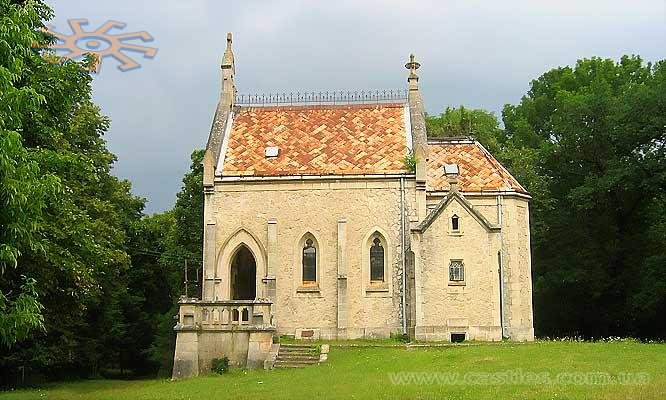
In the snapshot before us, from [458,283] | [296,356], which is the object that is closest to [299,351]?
[296,356]

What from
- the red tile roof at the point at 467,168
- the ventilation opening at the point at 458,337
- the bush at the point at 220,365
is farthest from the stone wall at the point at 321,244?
the bush at the point at 220,365

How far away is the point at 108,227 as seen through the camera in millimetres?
32969

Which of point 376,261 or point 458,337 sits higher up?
point 376,261

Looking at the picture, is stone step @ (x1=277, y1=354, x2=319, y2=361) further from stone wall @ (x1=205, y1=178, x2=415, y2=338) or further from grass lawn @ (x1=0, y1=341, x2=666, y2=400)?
stone wall @ (x1=205, y1=178, x2=415, y2=338)

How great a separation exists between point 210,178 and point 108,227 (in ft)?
15.9

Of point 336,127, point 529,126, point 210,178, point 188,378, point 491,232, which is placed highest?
point 529,126

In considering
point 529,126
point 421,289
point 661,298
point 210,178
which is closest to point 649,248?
point 661,298

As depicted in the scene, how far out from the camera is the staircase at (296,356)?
26406mm

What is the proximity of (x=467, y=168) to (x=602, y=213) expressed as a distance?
13.9 metres

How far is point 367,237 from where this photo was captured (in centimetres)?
3353

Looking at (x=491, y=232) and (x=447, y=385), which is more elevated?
(x=491, y=232)

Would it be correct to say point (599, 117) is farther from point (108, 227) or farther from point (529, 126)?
point (108, 227)

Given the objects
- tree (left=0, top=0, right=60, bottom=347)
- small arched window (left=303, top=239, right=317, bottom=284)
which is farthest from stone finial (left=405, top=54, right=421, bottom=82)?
tree (left=0, top=0, right=60, bottom=347)

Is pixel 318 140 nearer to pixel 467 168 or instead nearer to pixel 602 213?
pixel 467 168
